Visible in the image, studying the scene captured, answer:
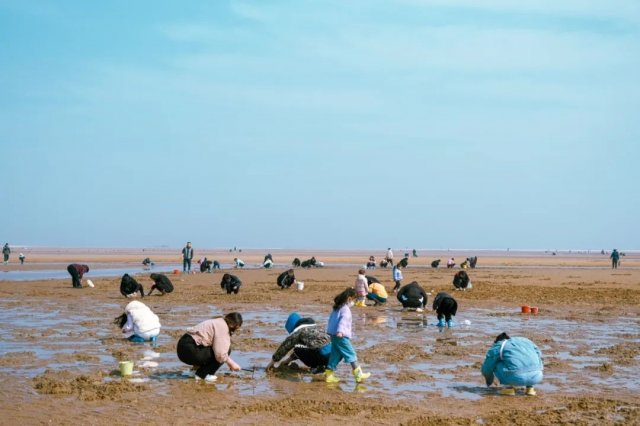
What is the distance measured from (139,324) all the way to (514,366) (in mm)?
8545

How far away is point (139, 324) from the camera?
15547 millimetres

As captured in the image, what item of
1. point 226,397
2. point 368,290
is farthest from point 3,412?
point 368,290

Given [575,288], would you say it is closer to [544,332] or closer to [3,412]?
[544,332]

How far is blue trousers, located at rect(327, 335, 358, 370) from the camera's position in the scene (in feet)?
39.4

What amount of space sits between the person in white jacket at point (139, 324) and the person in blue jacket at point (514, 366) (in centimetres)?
788

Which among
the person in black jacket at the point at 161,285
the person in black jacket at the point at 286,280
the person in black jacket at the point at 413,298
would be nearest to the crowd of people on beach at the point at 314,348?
the person in black jacket at the point at 413,298

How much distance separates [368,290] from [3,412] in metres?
17.2

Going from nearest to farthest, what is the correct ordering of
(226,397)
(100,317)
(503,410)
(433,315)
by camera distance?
(503,410) < (226,397) < (100,317) < (433,315)

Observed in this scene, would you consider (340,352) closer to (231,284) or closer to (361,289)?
(361,289)

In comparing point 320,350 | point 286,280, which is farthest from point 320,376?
point 286,280

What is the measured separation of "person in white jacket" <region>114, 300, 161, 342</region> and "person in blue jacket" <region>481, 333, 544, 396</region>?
7.88 m

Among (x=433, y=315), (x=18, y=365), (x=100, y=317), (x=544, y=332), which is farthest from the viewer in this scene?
(x=433, y=315)

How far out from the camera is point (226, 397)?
34.7 ft

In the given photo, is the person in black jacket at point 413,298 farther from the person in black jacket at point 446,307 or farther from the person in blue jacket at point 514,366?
the person in blue jacket at point 514,366
